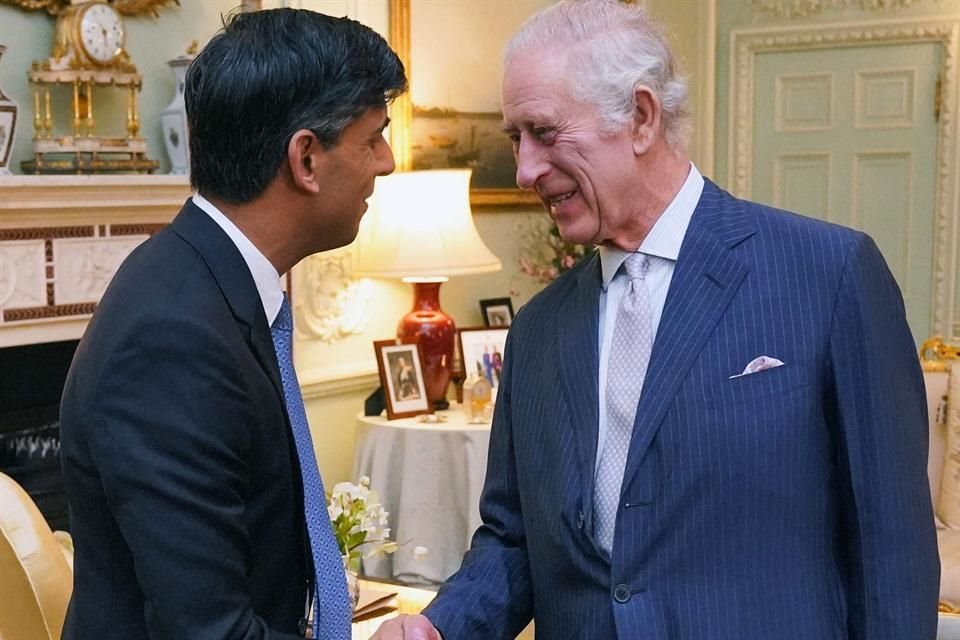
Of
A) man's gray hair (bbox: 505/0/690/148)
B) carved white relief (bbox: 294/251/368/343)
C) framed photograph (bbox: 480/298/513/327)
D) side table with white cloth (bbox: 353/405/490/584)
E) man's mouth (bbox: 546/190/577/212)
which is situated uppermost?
man's gray hair (bbox: 505/0/690/148)

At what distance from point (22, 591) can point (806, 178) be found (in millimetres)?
5139

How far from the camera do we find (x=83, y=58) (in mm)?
3193

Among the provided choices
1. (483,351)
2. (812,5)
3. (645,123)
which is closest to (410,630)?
(645,123)

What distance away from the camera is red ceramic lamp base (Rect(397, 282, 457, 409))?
4227mm

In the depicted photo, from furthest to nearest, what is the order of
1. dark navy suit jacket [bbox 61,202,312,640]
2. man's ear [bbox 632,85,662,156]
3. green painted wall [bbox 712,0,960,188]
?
1. green painted wall [bbox 712,0,960,188]
2. man's ear [bbox 632,85,662,156]
3. dark navy suit jacket [bbox 61,202,312,640]

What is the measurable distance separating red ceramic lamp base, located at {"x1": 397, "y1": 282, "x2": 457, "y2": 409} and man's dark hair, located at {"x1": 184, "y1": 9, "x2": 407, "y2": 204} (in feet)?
9.54

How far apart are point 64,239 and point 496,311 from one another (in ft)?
7.49

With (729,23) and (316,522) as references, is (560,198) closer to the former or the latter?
(316,522)

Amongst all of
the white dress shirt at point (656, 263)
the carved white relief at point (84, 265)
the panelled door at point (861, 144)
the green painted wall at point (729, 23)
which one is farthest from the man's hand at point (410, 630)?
the green painted wall at point (729, 23)

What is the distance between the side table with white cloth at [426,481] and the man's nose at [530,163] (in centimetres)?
243

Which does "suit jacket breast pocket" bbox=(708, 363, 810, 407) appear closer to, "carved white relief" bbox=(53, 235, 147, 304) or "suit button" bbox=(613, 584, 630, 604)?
"suit button" bbox=(613, 584, 630, 604)

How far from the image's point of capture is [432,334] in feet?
13.9

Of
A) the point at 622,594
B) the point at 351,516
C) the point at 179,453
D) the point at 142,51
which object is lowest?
the point at 351,516

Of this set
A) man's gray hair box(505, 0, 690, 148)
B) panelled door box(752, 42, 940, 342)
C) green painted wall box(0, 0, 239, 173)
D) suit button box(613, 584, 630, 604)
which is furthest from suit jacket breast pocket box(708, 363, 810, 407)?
panelled door box(752, 42, 940, 342)
